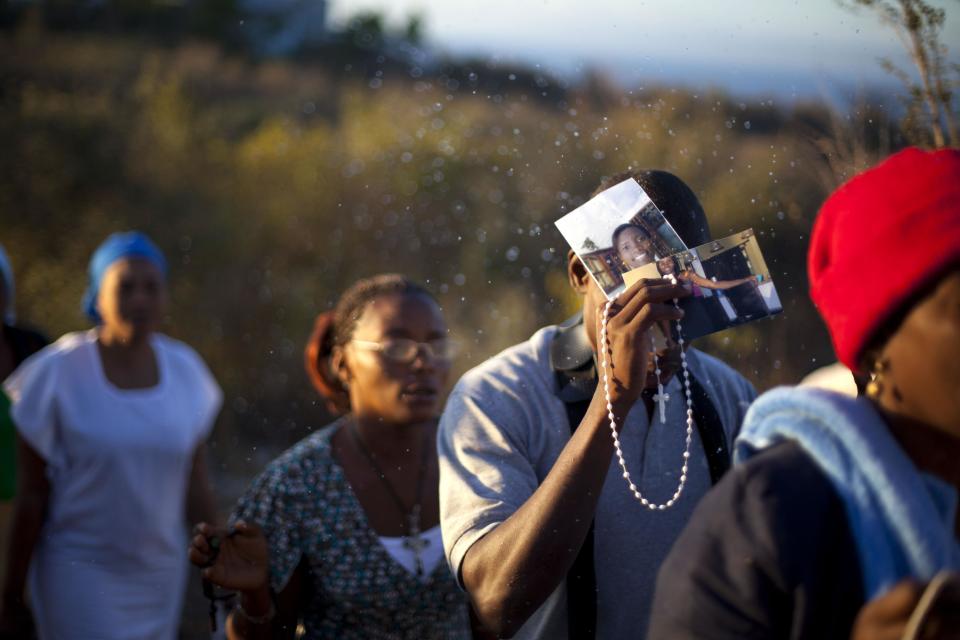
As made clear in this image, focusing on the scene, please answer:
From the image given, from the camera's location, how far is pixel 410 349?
3.11 metres

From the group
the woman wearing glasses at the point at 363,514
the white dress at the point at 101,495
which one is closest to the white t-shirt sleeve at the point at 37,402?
the white dress at the point at 101,495

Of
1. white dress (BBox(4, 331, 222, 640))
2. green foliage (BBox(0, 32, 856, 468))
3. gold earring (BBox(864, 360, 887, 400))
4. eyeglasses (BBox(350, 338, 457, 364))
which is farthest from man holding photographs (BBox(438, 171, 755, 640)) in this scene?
green foliage (BBox(0, 32, 856, 468))

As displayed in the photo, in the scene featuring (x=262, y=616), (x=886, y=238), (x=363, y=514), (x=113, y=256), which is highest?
(x=113, y=256)

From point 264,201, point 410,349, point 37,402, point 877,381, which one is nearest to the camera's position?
point 877,381

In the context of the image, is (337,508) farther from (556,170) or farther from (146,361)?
(146,361)

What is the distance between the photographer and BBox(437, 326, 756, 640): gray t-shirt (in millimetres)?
1956

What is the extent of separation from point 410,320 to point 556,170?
21.8 inches

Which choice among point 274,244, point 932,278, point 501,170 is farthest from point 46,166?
point 932,278

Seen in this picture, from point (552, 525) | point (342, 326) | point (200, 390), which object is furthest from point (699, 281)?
point (200, 390)

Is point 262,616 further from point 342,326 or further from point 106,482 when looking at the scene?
point 106,482

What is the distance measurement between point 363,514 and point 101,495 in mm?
1898

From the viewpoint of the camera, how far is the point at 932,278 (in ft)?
4.26

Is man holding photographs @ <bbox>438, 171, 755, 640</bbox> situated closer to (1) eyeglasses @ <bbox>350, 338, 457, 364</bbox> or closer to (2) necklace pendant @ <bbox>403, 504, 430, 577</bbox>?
(2) necklace pendant @ <bbox>403, 504, 430, 577</bbox>

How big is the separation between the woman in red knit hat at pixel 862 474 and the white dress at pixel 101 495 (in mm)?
3490
